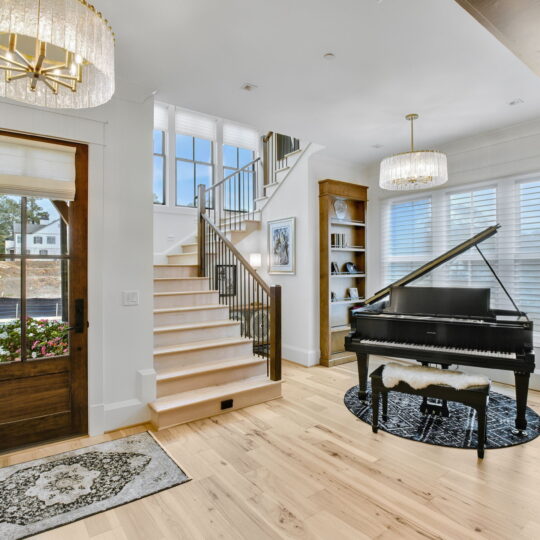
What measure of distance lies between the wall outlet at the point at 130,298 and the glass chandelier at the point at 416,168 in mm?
2644

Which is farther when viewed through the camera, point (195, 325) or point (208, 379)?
point (195, 325)

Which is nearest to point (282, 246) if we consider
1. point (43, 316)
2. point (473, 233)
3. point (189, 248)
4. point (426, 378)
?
point (189, 248)

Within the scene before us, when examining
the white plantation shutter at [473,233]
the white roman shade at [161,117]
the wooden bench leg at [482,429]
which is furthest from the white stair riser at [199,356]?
the white roman shade at [161,117]

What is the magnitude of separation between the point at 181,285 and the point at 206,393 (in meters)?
1.66

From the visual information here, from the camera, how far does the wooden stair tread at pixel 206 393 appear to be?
3.04 metres

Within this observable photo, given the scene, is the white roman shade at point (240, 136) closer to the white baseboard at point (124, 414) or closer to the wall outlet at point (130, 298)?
the wall outlet at point (130, 298)

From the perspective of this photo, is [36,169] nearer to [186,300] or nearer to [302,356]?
[186,300]

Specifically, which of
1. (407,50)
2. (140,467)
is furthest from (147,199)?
(407,50)

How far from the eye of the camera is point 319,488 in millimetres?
2154

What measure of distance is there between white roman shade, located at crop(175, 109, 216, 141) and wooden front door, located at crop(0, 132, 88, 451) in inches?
174

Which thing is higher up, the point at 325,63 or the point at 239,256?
the point at 325,63

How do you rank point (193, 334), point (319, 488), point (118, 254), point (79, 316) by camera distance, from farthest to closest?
point (193, 334) < point (118, 254) < point (79, 316) < point (319, 488)

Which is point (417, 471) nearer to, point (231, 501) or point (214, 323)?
point (231, 501)

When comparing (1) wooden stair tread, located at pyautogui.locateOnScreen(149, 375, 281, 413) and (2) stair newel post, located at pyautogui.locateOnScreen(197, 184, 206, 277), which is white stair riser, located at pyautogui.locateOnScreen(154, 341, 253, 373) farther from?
(2) stair newel post, located at pyautogui.locateOnScreen(197, 184, 206, 277)
